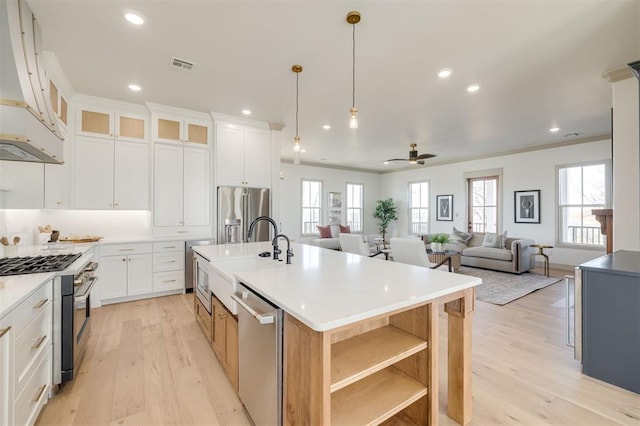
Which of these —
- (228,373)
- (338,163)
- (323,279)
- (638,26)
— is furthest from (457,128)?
(228,373)

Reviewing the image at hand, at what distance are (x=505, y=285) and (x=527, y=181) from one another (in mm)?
3257

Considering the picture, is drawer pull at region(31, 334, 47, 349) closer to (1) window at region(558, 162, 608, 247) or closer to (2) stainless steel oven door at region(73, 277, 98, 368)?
(2) stainless steel oven door at region(73, 277, 98, 368)

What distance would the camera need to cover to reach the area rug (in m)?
4.09

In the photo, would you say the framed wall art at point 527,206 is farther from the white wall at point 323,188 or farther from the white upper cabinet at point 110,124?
the white upper cabinet at point 110,124

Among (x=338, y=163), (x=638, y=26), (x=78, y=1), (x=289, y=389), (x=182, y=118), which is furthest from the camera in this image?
(x=338, y=163)

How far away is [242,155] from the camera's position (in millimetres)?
4691

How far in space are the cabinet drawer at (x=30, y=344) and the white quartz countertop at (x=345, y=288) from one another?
1123 mm

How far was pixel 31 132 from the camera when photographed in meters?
1.70

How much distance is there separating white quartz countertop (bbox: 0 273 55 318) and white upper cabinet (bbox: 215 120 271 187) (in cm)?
288

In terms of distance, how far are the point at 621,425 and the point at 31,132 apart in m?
3.99

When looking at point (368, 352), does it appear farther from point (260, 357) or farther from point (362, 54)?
point (362, 54)

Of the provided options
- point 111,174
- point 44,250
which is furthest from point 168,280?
point 111,174

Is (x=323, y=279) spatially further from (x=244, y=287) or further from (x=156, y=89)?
(x=156, y=89)

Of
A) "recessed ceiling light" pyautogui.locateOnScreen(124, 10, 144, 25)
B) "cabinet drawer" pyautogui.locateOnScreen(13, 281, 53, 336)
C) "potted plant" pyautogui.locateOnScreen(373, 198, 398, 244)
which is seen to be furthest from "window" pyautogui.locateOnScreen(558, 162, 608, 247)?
"cabinet drawer" pyautogui.locateOnScreen(13, 281, 53, 336)
